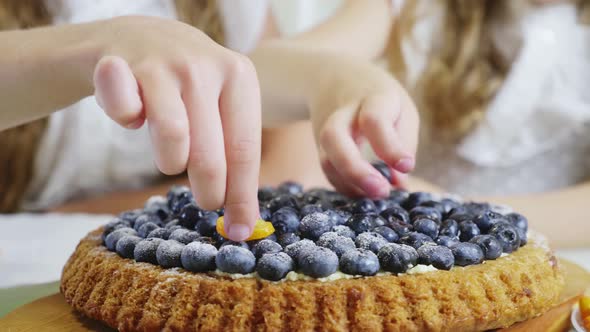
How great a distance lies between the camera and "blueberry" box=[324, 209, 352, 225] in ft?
2.67

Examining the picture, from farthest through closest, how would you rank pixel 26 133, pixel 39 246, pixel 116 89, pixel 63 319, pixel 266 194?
pixel 26 133, pixel 39 246, pixel 266 194, pixel 63 319, pixel 116 89

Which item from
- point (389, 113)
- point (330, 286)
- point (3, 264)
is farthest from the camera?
point (3, 264)

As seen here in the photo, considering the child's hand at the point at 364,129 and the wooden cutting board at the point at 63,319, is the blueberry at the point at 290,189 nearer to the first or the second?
the child's hand at the point at 364,129

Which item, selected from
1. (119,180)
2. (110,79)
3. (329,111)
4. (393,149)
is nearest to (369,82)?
(329,111)

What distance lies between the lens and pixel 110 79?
58 cm

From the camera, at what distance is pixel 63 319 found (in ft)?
2.60

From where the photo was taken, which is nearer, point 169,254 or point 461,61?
point 169,254

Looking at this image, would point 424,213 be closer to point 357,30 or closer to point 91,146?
point 357,30

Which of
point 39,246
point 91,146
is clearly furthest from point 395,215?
point 91,146

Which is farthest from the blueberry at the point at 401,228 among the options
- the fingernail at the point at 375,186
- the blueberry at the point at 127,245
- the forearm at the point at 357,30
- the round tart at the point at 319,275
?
the forearm at the point at 357,30

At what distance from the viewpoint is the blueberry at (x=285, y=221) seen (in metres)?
0.80

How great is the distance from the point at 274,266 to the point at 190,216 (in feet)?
0.65

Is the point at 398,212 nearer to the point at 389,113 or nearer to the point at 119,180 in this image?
the point at 389,113

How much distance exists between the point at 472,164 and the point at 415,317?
1732 mm
